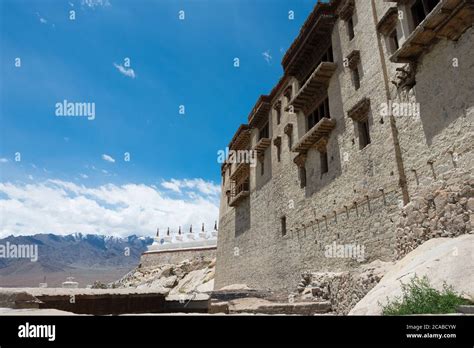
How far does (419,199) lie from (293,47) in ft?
44.6

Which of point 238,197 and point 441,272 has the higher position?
point 238,197

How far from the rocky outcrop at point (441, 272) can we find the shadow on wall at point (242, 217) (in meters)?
20.3

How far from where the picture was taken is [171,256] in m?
55.9

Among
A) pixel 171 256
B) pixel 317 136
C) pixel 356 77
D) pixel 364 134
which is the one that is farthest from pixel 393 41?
pixel 171 256

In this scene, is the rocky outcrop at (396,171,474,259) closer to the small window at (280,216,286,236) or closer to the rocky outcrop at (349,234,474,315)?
the rocky outcrop at (349,234,474,315)

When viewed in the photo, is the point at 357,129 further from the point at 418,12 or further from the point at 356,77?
the point at 418,12

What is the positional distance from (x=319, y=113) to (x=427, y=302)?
14953mm

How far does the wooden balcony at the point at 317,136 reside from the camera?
1669 centimetres

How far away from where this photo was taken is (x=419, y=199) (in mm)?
10562

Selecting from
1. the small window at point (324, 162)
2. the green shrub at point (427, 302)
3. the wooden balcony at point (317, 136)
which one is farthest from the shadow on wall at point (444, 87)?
the small window at point (324, 162)

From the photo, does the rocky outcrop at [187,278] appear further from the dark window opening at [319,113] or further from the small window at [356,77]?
the small window at [356,77]

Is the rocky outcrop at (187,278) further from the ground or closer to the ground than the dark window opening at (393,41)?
closer to the ground

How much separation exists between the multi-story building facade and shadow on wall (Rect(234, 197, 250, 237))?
47.3 inches
